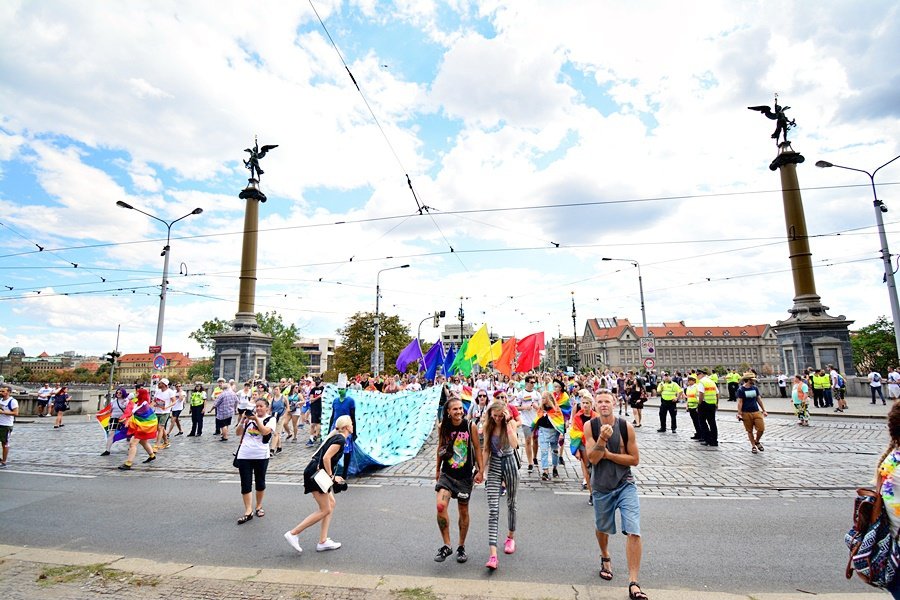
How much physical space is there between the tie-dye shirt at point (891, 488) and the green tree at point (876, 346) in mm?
91316

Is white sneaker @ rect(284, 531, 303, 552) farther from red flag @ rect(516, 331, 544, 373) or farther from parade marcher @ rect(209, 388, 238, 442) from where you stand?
red flag @ rect(516, 331, 544, 373)

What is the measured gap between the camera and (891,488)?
115 inches

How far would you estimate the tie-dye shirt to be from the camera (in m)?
2.87

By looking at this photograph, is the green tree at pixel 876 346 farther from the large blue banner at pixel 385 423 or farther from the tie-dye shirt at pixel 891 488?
the tie-dye shirt at pixel 891 488

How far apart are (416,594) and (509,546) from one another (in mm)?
1482

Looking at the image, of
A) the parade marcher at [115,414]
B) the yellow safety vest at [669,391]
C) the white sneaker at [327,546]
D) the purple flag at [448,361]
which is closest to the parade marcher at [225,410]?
the parade marcher at [115,414]

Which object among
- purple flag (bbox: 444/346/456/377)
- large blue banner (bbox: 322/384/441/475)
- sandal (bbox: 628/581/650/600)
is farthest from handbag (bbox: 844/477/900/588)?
purple flag (bbox: 444/346/456/377)

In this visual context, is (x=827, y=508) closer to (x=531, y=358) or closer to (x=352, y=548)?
(x=352, y=548)

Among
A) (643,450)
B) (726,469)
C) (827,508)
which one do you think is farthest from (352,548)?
(643,450)

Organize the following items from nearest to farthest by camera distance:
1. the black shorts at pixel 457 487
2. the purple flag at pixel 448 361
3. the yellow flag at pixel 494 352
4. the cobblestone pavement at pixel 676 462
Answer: the black shorts at pixel 457 487 < the cobblestone pavement at pixel 676 462 < the yellow flag at pixel 494 352 < the purple flag at pixel 448 361

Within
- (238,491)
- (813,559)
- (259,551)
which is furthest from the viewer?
(238,491)

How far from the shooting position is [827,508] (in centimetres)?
664

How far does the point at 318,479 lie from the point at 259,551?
1028mm

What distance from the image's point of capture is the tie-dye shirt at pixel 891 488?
2.87 m
